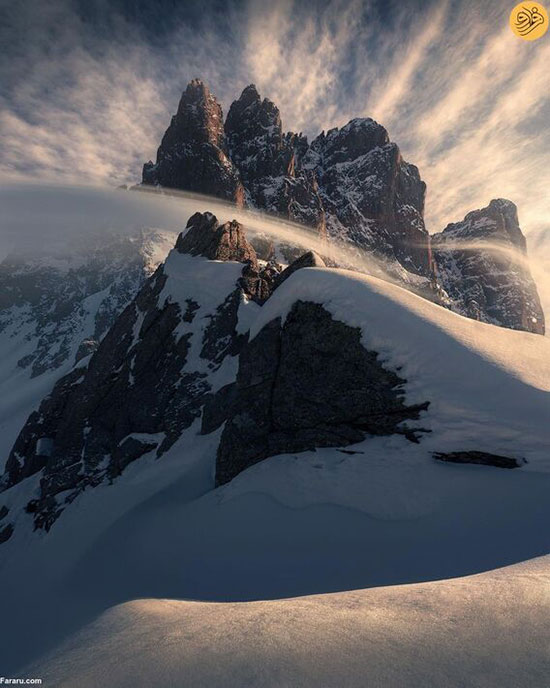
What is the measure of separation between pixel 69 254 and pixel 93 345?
132 meters

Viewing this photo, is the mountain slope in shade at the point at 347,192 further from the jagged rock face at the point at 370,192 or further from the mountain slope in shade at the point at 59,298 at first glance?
the mountain slope in shade at the point at 59,298

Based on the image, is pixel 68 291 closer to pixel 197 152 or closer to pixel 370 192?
pixel 197 152

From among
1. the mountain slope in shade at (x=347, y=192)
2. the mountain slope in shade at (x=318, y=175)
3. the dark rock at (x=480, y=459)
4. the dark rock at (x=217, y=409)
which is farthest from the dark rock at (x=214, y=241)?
the mountain slope in shade at (x=318, y=175)

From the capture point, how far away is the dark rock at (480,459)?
7.90m

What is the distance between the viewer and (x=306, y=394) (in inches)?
483

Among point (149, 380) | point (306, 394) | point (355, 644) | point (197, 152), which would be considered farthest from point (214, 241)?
point (197, 152)

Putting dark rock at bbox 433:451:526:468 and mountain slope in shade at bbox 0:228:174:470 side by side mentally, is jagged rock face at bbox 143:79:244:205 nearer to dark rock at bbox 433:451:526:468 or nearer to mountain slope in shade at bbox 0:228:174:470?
mountain slope in shade at bbox 0:228:174:470

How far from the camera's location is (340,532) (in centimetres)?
839

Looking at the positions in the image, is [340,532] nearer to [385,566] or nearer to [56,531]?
[385,566]

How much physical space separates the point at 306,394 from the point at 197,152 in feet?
324

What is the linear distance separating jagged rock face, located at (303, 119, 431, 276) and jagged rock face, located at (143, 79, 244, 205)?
37804 millimetres

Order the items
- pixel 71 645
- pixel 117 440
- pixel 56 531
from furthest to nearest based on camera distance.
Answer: pixel 117 440, pixel 56 531, pixel 71 645

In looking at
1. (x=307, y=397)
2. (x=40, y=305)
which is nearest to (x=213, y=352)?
(x=307, y=397)

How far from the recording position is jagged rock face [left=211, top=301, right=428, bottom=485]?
414 inches
